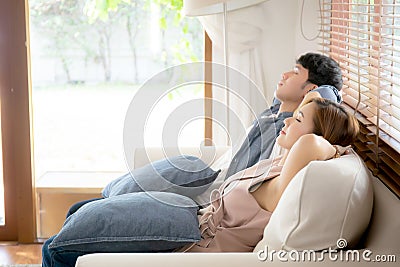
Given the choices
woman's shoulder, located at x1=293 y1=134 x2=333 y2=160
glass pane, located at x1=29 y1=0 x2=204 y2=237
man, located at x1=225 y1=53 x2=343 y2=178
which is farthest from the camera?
glass pane, located at x1=29 y1=0 x2=204 y2=237

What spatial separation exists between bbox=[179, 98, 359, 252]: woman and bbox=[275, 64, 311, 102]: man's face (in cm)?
56

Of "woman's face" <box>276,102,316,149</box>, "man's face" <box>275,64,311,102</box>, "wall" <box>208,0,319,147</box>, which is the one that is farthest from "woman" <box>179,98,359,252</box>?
"wall" <box>208,0,319,147</box>

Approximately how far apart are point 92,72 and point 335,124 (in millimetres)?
2050

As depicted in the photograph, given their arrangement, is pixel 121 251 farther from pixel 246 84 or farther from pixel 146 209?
pixel 246 84

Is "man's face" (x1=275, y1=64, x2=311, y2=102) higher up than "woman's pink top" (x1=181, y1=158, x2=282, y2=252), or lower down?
higher up

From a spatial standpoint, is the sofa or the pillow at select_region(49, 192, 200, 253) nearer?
the sofa

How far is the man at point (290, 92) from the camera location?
8.95 ft

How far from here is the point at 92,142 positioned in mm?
3945

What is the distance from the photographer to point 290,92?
108 inches

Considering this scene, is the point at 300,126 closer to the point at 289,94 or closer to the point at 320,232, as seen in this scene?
the point at 320,232

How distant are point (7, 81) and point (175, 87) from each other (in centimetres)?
91

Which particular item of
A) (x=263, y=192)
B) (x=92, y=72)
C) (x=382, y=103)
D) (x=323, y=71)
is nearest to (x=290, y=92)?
(x=323, y=71)

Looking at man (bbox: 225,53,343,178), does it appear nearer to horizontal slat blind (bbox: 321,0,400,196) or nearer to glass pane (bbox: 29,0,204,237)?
horizontal slat blind (bbox: 321,0,400,196)

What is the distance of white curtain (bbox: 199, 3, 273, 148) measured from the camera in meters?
3.59
